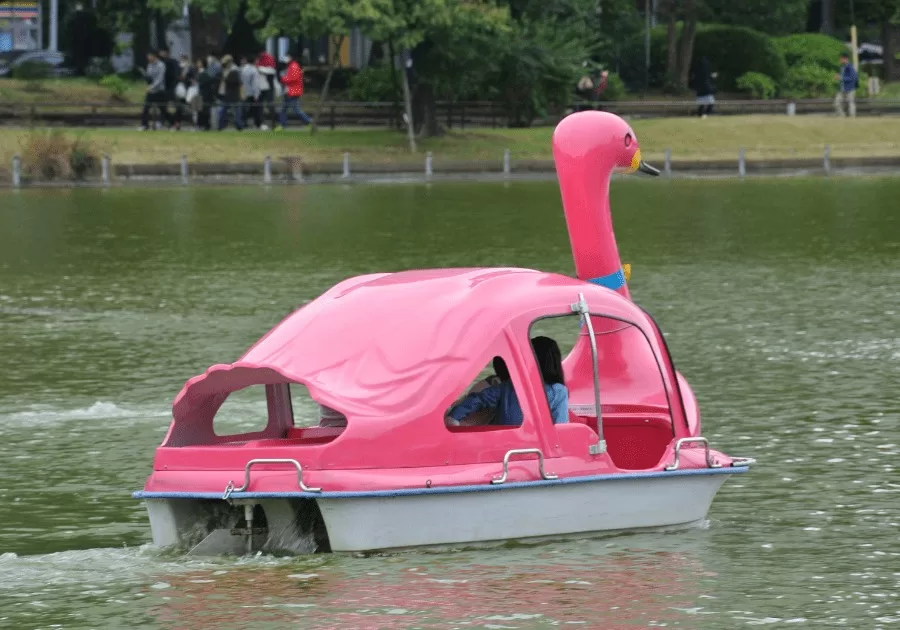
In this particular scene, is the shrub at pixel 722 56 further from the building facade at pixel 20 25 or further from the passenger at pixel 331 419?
the passenger at pixel 331 419

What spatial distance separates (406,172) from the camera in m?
50.1

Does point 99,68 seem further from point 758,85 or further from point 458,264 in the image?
point 458,264

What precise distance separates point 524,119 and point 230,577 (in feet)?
155

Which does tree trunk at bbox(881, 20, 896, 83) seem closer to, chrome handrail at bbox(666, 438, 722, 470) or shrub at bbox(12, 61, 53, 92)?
shrub at bbox(12, 61, 53, 92)

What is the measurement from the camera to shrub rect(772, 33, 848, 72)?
213ft

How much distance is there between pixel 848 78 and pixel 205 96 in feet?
59.7

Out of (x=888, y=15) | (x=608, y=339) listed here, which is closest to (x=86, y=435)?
(x=608, y=339)

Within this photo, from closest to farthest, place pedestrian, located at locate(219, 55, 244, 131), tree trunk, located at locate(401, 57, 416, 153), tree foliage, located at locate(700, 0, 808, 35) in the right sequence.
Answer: tree trunk, located at locate(401, 57, 416, 153) → pedestrian, located at locate(219, 55, 244, 131) → tree foliage, located at locate(700, 0, 808, 35)

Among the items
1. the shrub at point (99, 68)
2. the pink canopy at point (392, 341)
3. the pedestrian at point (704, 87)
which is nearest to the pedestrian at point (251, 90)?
the shrub at point (99, 68)

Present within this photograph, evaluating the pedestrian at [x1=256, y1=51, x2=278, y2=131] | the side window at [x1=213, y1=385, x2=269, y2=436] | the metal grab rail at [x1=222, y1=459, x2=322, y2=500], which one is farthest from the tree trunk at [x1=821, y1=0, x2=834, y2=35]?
the metal grab rail at [x1=222, y1=459, x2=322, y2=500]

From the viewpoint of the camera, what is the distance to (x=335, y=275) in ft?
93.8

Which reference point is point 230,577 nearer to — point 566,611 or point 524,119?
point 566,611

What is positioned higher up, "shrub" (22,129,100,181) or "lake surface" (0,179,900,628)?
"lake surface" (0,179,900,628)

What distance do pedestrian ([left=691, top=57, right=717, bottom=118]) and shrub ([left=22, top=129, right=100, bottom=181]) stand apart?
17768mm
